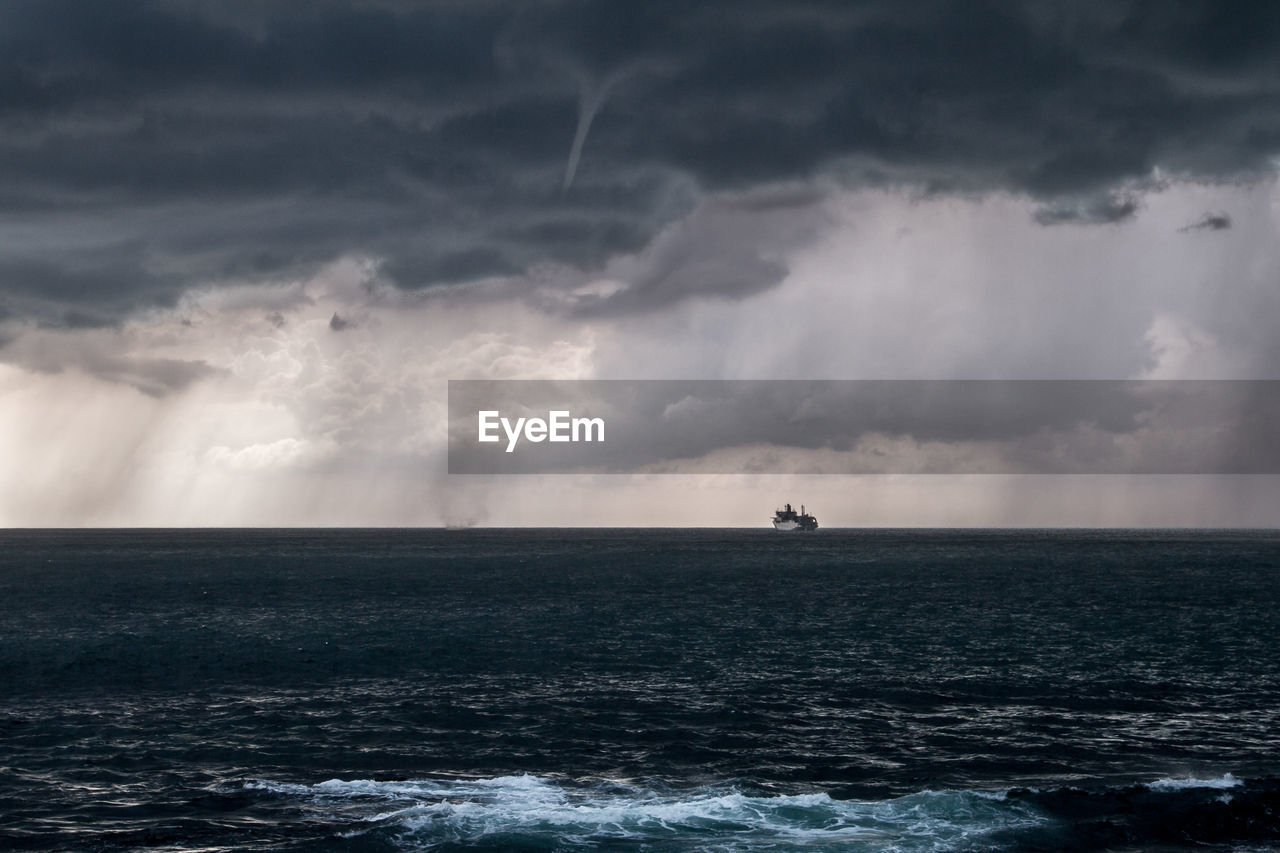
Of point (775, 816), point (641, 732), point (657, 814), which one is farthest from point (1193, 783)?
point (641, 732)

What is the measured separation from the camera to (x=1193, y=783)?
39844 mm

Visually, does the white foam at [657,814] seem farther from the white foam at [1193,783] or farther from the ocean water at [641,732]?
Result: the white foam at [1193,783]

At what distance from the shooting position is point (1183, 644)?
80.3m

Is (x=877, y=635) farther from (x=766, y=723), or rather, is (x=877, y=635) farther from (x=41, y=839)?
(x=41, y=839)

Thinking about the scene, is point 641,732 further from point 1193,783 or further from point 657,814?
point 1193,783

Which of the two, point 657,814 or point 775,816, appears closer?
point 775,816

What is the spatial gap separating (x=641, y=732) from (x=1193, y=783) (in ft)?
79.0

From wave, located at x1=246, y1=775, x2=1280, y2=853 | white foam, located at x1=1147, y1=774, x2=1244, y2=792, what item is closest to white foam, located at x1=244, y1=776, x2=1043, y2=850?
wave, located at x1=246, y1=775, x2=1280, y2=853

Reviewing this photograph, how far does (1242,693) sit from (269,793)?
5381 cm

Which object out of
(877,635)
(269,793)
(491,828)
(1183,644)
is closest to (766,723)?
(491,828)

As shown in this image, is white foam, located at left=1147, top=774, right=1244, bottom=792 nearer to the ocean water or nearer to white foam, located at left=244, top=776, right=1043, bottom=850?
the ocean water

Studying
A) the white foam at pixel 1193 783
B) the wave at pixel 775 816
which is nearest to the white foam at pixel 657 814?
the wave at pixel 775 816

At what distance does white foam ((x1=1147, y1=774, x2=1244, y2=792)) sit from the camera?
39.3m

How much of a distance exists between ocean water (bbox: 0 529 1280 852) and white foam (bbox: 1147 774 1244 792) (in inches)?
7.9
